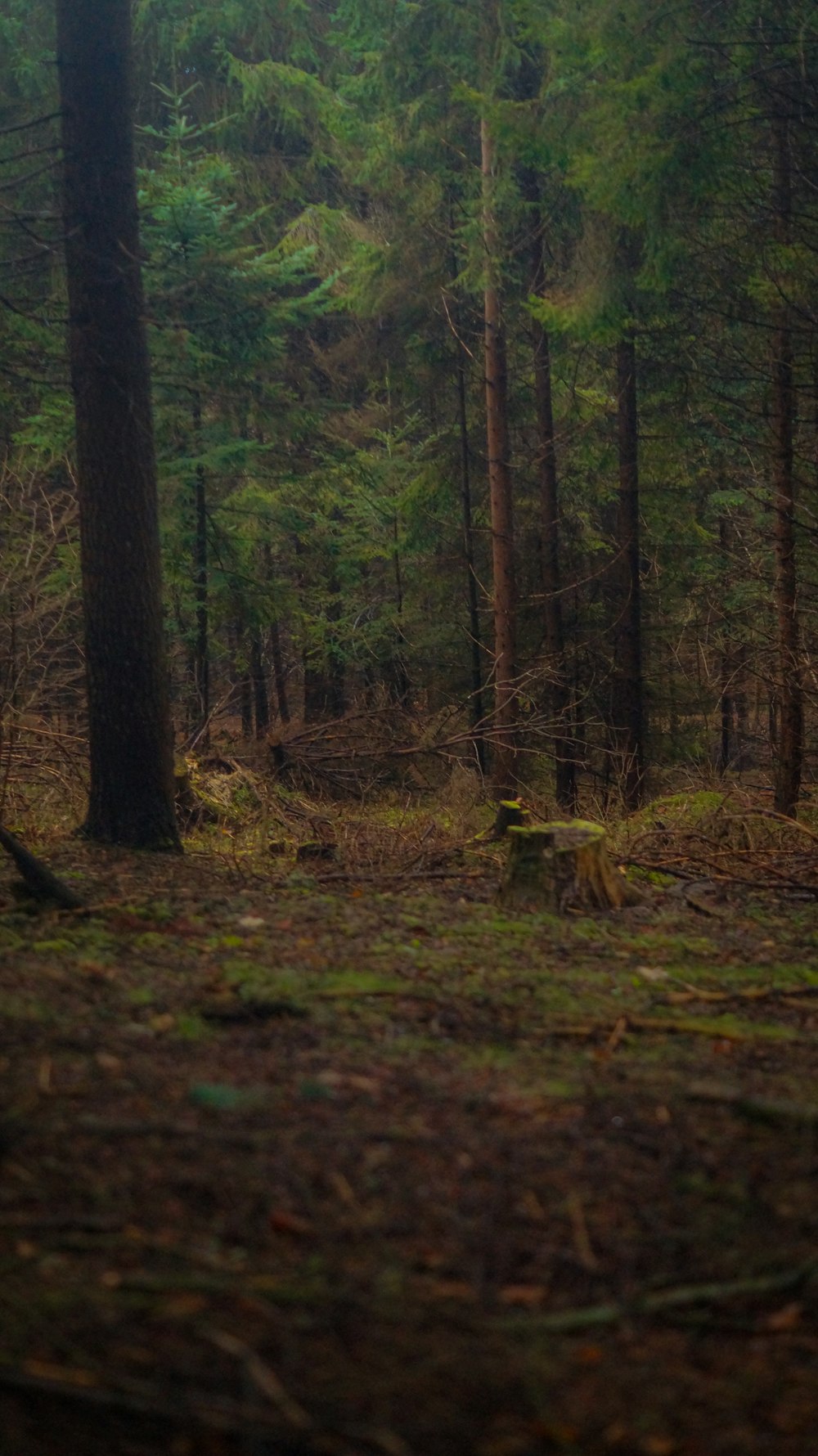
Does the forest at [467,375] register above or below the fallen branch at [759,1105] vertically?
above

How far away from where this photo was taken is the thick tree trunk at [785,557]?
1169cm

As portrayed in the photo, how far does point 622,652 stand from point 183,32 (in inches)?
460

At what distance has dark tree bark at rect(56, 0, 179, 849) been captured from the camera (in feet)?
28.7

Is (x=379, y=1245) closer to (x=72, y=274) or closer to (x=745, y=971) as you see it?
(x=745, y=971)

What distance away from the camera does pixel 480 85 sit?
47.8 ft

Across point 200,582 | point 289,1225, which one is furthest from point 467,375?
point 289,1225

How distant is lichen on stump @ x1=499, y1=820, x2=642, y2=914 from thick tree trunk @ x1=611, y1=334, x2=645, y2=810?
8.83 metres

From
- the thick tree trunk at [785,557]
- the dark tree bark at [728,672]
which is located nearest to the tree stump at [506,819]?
the thick tree trunk at [785,557]

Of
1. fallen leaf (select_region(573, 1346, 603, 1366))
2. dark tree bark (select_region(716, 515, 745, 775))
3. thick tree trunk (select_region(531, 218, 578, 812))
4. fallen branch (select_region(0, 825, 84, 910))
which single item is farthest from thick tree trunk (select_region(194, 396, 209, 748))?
fallen leaf (select_region(573, 1346, 603, 1366))

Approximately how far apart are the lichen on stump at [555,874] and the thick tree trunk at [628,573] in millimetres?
8830

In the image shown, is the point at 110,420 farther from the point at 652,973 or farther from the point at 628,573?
the point at 628,573

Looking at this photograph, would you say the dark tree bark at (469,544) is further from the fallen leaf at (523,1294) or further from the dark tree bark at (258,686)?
the fallen leaf at (523,1294)

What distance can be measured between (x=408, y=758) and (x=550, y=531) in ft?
12.4

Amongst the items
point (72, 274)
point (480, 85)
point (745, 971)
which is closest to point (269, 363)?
point (480, 85)
